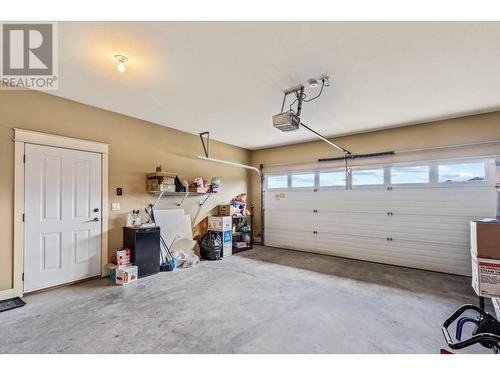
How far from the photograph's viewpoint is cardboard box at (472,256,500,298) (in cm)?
261

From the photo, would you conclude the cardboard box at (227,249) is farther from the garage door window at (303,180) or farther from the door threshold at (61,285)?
the door threshold at (61,285)

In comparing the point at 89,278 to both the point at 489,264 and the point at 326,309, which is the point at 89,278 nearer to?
the point at 326,309

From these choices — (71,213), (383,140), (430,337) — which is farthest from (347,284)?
(71,213)

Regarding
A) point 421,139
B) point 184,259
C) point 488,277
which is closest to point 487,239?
point 488,277

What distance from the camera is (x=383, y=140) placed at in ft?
16.8

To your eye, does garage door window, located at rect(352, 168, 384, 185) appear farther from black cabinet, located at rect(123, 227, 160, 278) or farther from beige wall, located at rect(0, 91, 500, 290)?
black cabinet, located at rect(123, 227, 160, 278)

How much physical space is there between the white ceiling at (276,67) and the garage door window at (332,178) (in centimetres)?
161

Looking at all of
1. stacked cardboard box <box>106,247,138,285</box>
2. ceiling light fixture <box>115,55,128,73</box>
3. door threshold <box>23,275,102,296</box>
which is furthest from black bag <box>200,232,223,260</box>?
ceiling light fixture <box>115,55,128,73</box>

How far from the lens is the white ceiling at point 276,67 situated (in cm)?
208

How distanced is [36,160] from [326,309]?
13.8 ft

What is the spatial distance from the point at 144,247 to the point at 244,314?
2.20m

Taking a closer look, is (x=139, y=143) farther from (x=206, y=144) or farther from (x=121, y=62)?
(x=121, y=62)

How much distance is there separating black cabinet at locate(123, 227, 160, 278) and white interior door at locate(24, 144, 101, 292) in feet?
1.51

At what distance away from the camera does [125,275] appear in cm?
364
